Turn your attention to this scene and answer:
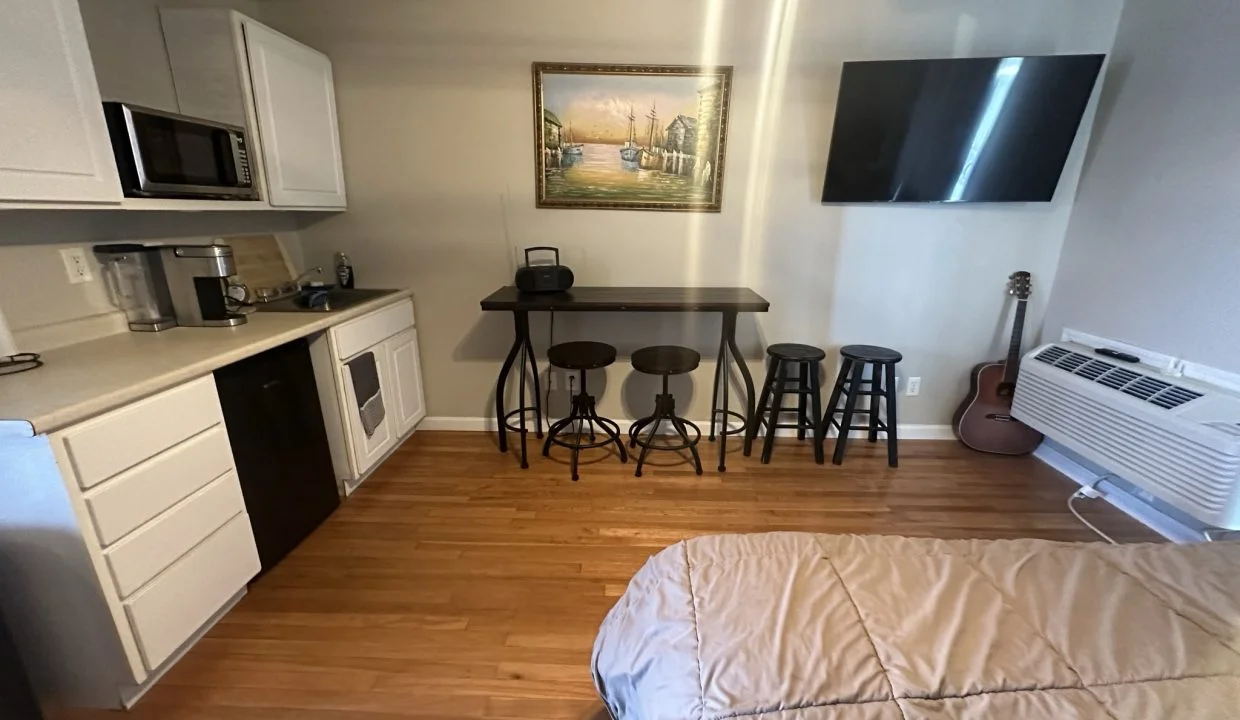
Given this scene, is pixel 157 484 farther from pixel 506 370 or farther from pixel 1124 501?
pixel 1124 501

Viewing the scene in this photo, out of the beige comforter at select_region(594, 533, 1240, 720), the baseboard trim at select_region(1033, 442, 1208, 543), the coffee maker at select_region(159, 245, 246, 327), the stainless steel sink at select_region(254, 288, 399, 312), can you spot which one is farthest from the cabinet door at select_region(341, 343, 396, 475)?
the baseboard trim at select_region(1033, 442, 1208, 543)

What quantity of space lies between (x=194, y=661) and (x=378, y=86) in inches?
103

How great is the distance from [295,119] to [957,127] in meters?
3.17

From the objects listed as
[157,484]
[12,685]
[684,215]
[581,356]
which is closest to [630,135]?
[684,215]

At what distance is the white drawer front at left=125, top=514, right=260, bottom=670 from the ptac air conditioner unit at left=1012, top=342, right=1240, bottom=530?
3433mm

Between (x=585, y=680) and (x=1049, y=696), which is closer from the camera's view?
(x=1049, y=696)

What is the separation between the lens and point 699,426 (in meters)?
3.16

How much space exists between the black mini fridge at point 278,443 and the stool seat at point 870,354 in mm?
2608

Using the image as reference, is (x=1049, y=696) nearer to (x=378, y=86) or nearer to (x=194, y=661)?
(x=194, y=661)

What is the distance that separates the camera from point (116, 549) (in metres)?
1.33

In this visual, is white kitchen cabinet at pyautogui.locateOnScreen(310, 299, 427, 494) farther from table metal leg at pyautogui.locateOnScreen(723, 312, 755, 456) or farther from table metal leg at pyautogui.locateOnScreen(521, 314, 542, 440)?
table metal leg at pyautogui.locateOnScreen(723, 312, 755, 456)

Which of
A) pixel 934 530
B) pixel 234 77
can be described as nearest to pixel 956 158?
pixel 934 530

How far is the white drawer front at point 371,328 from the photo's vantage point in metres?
2.28

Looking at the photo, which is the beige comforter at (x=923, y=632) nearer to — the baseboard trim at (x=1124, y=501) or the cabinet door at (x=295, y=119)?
the baseboard trim at (x=1124, y=501)
